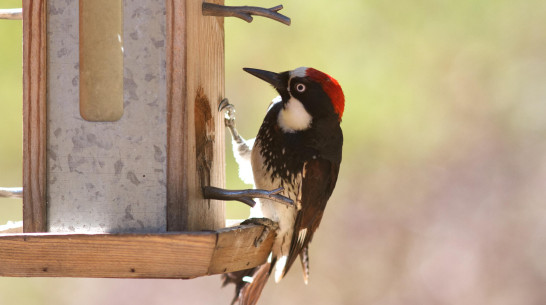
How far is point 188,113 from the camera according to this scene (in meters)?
3.22

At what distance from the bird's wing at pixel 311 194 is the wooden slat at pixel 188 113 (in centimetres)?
80

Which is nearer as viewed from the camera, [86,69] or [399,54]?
[86,69]

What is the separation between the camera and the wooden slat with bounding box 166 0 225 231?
3.18 metres

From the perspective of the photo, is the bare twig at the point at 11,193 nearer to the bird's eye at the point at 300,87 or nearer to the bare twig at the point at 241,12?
the bare twig at the point at 241,12

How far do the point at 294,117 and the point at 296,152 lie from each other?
0.53ft

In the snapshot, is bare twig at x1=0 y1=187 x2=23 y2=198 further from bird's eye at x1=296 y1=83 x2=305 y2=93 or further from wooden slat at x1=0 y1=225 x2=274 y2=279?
bird's eye at x1=296 y1=83 x2=305 y2=93

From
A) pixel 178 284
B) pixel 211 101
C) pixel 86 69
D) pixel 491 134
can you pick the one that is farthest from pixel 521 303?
A: pixel 86 69

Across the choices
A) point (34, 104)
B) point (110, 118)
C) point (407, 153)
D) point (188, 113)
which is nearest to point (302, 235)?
point (188, 113)

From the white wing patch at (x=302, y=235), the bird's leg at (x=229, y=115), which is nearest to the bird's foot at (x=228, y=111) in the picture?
the bird's leg at (x=229, y=115)

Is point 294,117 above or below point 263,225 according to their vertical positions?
above

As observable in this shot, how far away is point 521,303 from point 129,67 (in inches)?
221

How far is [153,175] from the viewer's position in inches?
125

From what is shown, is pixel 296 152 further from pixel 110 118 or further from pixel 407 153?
pixel 407 153

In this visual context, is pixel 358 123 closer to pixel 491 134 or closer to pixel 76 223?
pixel 491 134
